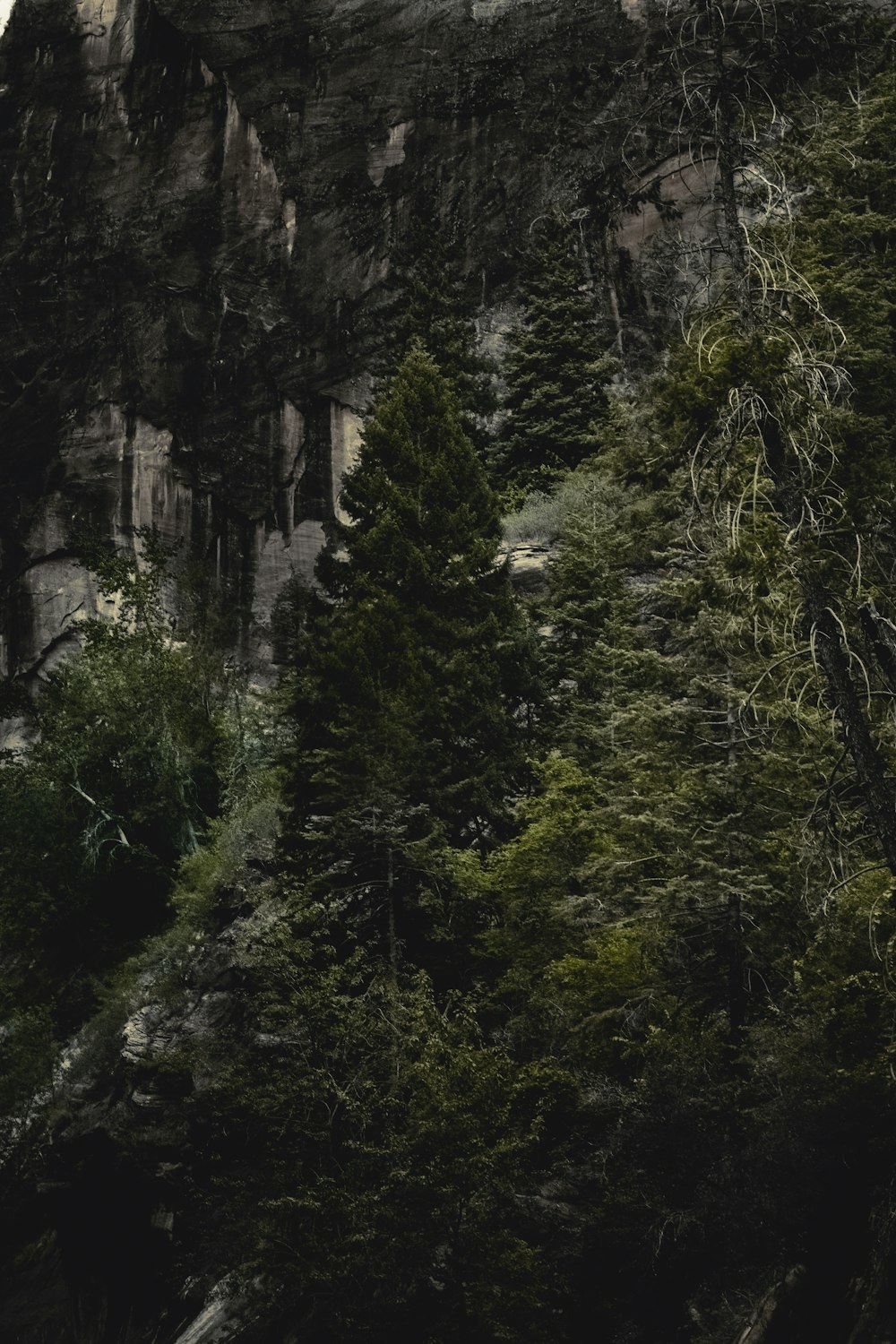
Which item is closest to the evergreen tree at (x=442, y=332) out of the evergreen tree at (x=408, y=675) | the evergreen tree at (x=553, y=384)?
the evergreen tree at (x=553, y=384)

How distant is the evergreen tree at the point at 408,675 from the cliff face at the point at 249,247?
23.2 m

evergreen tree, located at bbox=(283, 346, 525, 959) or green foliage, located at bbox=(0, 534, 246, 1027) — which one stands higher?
evergreen tree, located at bbox=(283, 346, 525, 959)

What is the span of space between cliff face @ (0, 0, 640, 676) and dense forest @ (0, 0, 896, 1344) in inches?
705

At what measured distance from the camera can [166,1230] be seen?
24.2 meters

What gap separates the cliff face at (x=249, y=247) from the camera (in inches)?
2051

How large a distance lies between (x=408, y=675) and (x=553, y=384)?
59.8 ft

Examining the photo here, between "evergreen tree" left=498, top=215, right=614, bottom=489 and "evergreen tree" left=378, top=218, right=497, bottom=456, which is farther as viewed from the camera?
"evergreen tree" left=498, top=215, right=614, bottom=489

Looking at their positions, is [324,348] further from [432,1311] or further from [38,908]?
[432,1311]

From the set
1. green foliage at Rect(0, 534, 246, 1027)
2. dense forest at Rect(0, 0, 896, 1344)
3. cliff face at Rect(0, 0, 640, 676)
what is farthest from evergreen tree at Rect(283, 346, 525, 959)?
cliff face at Rect(0, 0, 640, 676)

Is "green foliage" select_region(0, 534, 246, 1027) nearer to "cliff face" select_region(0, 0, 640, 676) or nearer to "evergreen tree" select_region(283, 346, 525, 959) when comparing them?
"evergreen tree" select_region(283, 346, 525, 959)

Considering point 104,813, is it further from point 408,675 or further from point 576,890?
point 576,890

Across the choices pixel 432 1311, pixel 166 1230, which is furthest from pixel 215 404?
pixel 432 1311

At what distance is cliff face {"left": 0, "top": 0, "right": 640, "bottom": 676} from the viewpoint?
5209 centimetres

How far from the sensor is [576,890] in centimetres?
2172
